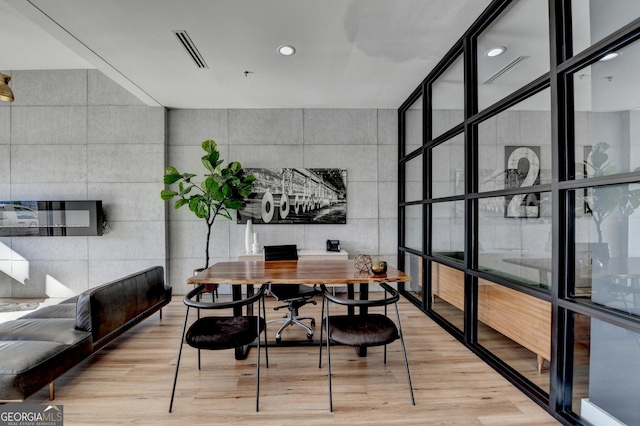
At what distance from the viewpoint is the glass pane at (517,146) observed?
200cm

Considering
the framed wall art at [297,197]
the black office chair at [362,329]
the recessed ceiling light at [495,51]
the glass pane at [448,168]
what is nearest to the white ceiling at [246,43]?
the recessed ceiling light at [495,51]

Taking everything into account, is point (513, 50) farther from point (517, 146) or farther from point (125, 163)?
point (125, 163)

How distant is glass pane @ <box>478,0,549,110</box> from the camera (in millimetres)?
2055

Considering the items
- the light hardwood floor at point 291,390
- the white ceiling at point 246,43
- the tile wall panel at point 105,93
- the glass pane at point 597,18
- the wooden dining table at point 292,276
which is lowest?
the light hardwood floor at point 291,390

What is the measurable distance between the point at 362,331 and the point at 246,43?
2.96m

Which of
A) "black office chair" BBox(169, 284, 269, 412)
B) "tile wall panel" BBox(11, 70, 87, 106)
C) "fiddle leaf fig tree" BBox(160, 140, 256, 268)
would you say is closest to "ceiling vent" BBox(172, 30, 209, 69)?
"fiddle leaf fig tree" BBox(160, 140, 256, 268)

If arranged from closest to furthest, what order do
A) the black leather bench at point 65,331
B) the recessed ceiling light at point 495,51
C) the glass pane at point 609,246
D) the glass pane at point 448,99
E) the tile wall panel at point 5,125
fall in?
the glass pane at point 609,246
the black leather bench at point 65,331
the recessed ceiling light at point 495,51
the glass pane at point 448,99
the tile wall panel at point 5,125

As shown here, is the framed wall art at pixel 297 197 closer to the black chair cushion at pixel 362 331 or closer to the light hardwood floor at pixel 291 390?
the light hardwood floor at pixel 291 390

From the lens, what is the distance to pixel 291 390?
221cm

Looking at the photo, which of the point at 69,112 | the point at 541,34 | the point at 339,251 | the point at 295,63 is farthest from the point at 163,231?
the point at 541,34

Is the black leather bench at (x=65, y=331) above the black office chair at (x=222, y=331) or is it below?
below

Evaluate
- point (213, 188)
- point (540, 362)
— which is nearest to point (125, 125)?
point (213, 188)

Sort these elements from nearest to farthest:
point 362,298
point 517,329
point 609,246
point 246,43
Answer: point 609,246
point 517,329
point 362,298
point 246,43

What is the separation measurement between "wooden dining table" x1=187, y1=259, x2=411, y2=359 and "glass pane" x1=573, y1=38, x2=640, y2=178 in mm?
1363
